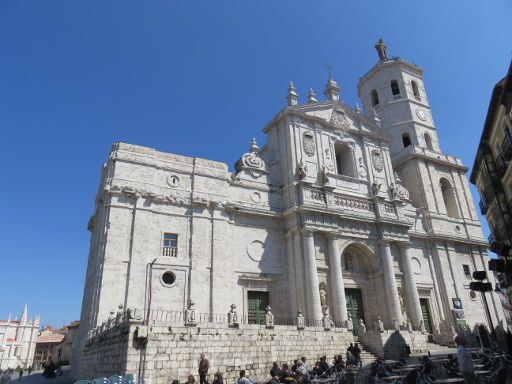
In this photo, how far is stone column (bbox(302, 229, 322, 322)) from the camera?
66.8ft

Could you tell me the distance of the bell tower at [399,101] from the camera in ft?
111

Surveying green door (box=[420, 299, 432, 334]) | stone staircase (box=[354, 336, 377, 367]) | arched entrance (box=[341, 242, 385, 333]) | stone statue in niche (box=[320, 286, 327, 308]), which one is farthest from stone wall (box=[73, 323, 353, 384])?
green door (box=[420, 299, 432, 334])

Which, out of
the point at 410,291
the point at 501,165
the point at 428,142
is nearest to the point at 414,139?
the point at 428,142

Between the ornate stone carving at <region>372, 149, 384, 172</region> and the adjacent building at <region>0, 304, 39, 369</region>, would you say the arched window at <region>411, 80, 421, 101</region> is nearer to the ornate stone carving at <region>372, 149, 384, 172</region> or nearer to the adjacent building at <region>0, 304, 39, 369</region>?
the ornate stone carving at <region>372, 149, 384, 172</region>

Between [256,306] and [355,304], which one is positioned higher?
[355,304]

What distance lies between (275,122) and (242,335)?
1556 cm

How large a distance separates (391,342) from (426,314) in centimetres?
844

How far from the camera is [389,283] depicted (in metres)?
23.8

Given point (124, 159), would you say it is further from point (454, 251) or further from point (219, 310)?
point (454, 251)

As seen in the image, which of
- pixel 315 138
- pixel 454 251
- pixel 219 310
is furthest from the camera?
pixel 454 251

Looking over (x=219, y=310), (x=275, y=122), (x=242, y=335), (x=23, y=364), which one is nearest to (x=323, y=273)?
(x=219, y=310)

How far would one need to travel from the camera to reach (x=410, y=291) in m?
24.7

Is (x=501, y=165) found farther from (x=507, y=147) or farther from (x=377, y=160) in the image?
(x=377, y=160)

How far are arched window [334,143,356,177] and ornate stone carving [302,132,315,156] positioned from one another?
280 cm
